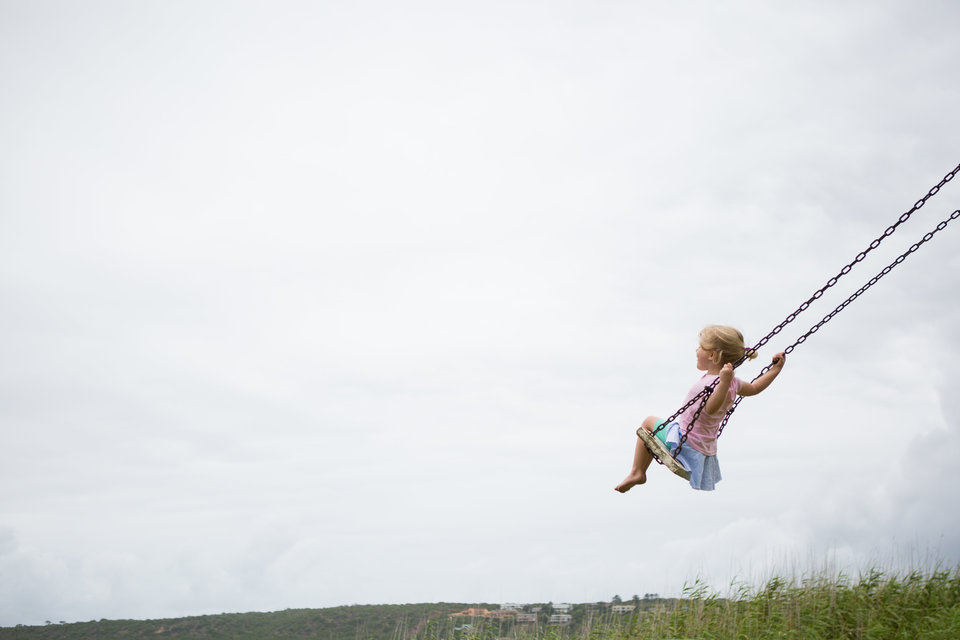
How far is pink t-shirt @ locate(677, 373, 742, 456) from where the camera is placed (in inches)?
277

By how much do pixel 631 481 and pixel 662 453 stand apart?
1.59ft

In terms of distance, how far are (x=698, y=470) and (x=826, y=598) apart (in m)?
7.09

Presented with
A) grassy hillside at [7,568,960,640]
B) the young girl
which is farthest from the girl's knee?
grassy hillside at [7,568,960,640]

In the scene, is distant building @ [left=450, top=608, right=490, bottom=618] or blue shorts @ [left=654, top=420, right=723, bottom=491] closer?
blue shorts @ [left=654, top=420, right=723, bottom=491]

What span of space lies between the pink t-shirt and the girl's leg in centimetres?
29

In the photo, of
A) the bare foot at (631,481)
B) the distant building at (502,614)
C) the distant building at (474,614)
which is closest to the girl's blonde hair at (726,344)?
the bare foot at (631,481)

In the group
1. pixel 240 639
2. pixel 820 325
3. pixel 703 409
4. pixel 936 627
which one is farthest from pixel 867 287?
pixel 240 639

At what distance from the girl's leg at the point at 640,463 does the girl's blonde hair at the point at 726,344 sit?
843 mm

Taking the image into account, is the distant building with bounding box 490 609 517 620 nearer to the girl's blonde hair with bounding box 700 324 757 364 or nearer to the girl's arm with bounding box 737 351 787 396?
the girl's arm with bounding box 737 351 787 396

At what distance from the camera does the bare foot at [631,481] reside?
7375 mm

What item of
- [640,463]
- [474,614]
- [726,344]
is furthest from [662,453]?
[474,614]

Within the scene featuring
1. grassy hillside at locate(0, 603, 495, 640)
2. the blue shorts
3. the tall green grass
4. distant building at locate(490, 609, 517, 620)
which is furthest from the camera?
grassy hillside at locate(0, 603, 495, 640)

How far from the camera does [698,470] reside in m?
7.18

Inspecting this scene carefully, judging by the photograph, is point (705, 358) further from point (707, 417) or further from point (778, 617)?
point (778, 617)
